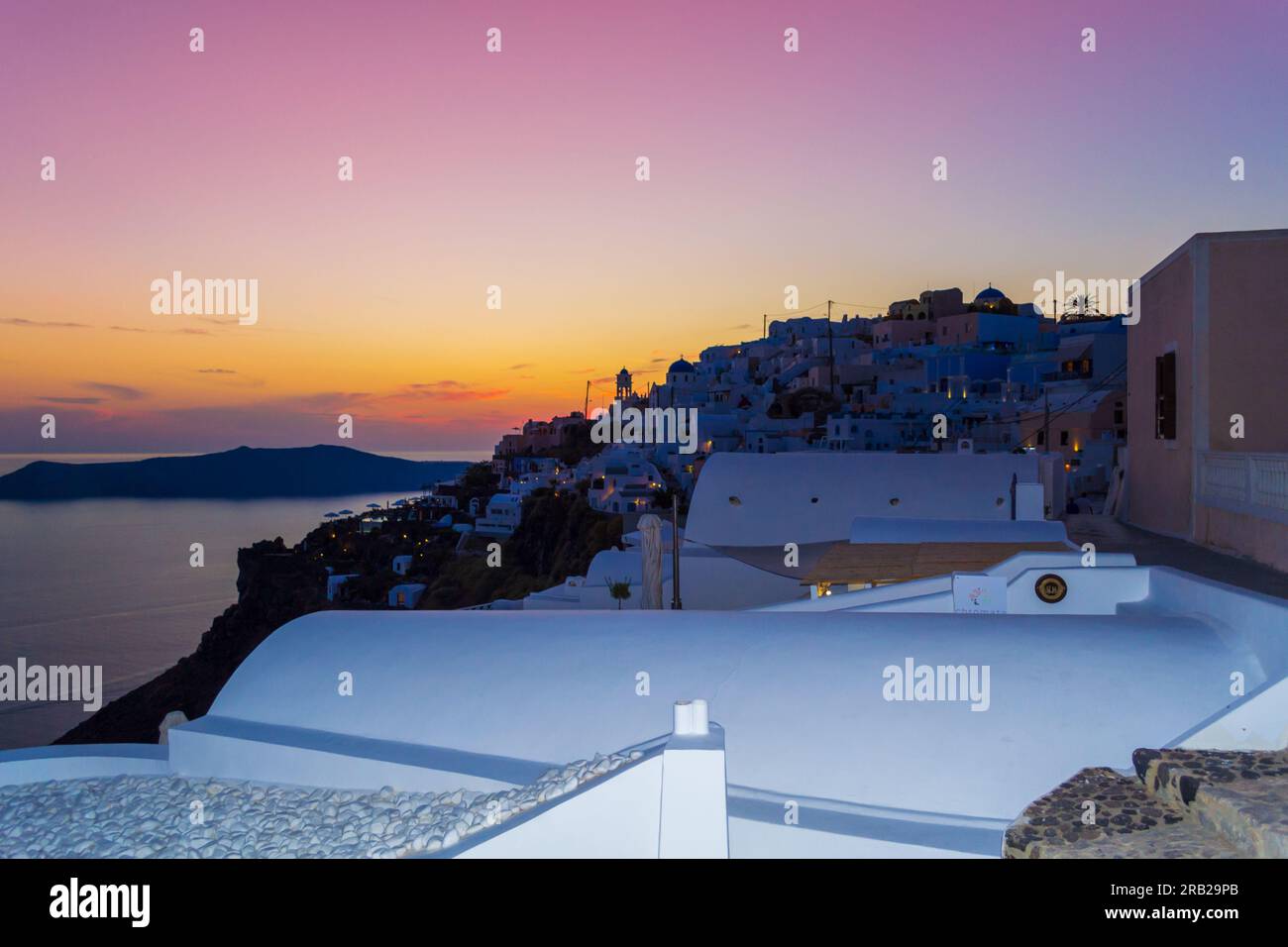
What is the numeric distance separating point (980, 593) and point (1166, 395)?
5.30m

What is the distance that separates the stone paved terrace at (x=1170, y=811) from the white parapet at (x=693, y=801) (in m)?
1.20

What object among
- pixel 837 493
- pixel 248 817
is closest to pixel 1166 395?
pixel 837 493

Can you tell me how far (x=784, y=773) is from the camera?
5098mm

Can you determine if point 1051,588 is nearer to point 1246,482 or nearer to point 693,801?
point 1246,482

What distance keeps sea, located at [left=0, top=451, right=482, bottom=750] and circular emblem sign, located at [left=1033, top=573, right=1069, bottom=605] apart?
42749 mm

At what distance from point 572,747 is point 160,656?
180 feet

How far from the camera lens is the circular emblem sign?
21.4 feet

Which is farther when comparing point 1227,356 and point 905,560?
point 1227,356

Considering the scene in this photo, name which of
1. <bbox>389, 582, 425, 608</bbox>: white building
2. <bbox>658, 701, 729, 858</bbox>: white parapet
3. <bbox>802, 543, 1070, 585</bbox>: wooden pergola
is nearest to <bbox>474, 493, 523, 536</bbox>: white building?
<bbox>389, 582, 425, 608</bbox>: white building

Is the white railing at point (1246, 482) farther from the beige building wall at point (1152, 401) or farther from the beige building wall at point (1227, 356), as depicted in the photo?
the beige building wall at point (1152, 401)

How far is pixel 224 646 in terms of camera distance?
45656mm

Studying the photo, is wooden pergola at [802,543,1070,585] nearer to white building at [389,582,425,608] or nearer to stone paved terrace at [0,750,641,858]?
stone paved terrace at [0,750,641,858]

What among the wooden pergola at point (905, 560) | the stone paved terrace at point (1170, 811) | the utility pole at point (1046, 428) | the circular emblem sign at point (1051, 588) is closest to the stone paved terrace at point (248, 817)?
the stone paved terrace at point (1170, 811)
